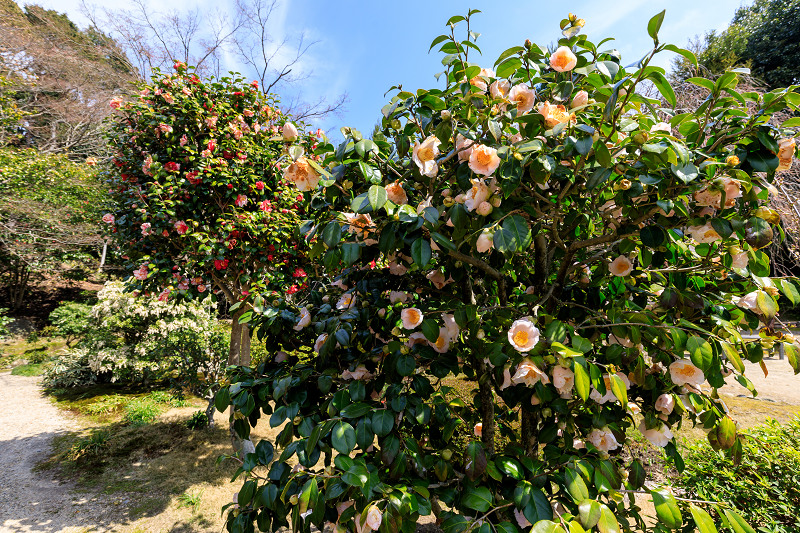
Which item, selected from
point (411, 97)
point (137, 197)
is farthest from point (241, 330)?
point (411, 97)

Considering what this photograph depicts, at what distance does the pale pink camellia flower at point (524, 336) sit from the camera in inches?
36.0

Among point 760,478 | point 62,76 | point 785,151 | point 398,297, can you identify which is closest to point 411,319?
point 398,297

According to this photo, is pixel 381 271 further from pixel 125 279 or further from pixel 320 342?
pixel 125 279

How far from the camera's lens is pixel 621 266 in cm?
114

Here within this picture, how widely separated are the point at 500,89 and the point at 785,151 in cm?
72

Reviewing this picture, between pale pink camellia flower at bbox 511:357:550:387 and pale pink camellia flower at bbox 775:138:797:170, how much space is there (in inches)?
28.8

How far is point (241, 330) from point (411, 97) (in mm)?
3147

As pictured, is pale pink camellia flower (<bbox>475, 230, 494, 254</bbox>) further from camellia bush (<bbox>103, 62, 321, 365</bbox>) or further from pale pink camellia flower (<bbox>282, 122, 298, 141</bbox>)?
camellia bush (<bbox>103, 62, 321, 365</bbox>)

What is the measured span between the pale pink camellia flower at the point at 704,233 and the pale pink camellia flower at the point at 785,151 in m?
0.19

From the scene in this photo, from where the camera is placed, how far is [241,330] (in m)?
3.58

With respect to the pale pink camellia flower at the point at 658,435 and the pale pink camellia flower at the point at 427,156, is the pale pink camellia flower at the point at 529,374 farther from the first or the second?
the pale pink camellia flower at the point at 427,156

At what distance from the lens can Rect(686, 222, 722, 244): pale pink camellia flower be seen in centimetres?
90

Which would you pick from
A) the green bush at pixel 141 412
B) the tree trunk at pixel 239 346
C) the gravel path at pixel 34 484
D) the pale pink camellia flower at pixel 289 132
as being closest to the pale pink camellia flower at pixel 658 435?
the pale pink camellia flower at pixel 289 132

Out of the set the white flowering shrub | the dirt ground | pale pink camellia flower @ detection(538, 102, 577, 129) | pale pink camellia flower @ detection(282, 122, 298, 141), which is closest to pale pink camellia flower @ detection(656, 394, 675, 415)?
pale pink camellia flower @ detection(538, 102, 577, 129)
